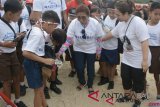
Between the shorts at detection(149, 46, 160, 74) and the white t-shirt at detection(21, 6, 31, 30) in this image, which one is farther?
the white t-shirt at detection(21, 6, 31, 30)

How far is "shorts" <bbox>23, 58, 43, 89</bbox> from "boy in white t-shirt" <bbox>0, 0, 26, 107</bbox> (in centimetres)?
50

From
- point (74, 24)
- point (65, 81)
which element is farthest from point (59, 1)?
point (65, 81)

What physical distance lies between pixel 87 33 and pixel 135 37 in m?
1.11

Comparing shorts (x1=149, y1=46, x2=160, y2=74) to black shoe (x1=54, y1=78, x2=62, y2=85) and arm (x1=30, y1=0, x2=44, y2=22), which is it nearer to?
black shoe (x1=54, y1=78, x2=62, y2=85)

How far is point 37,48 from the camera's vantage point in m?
3.84

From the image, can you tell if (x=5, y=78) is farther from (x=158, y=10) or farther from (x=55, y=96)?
(x=158, y=10)

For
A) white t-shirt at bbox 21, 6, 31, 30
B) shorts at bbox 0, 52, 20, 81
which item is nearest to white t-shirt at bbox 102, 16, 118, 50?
Result: white t-shirt at bbox 21, 6, 31, 30

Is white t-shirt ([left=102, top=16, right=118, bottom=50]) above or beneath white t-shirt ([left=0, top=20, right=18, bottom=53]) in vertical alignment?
beneath

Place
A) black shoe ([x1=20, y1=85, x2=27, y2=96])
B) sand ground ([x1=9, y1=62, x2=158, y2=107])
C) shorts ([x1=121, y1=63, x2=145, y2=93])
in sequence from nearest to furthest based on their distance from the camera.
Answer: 1. shorts ([x1=121, y1=63, x2=145, y2=93])
2. sand ground ([x1=9, y1=62, x2=158, y2=107])
3. black shoe ([x1=20, y1=85, x2=27, y2=96])

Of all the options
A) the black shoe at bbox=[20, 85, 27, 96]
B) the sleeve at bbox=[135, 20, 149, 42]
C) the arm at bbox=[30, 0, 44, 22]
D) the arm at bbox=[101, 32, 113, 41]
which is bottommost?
the black shoe at bbox=[20, 85, 27, 96]

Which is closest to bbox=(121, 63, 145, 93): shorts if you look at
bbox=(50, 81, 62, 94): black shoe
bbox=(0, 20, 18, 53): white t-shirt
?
bbox=(50, 81, 62, 94): black shoe

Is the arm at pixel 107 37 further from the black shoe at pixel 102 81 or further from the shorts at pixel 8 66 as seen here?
the shorts at pixel 8 66

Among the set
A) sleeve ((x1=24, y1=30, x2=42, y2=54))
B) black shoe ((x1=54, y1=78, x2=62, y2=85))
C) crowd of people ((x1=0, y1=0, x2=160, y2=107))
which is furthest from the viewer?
black shoe ((x1=54, y1=78, x2=62, y2=85))

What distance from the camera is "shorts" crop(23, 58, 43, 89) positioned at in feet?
13.1
